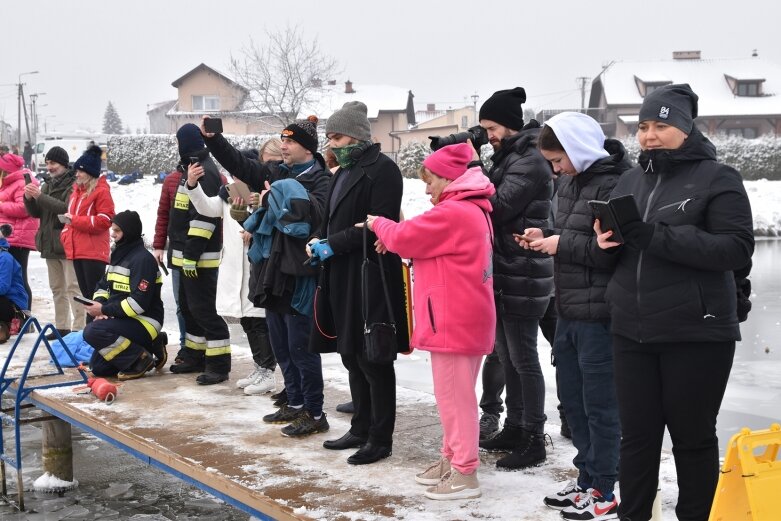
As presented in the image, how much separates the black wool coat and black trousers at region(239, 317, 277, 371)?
1643 mm

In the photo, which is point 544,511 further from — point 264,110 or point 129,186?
point 264,110

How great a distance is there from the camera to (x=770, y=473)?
272 cm

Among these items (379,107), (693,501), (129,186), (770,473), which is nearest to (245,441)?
(693,501)

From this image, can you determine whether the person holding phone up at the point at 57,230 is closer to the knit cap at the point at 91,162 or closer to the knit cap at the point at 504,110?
the knit cap at the point at 91,162

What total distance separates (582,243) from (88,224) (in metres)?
4.89

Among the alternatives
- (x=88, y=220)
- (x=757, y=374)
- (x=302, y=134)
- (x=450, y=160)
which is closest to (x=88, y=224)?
(x=88, y=220)

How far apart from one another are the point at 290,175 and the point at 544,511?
2.42 metres

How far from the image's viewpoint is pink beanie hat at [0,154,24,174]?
28.3 feet

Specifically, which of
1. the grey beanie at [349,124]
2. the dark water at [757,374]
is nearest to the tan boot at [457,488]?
the grey beanie at [349,124]

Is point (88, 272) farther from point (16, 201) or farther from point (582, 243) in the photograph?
point (582, 243)

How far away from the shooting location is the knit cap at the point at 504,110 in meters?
4.35

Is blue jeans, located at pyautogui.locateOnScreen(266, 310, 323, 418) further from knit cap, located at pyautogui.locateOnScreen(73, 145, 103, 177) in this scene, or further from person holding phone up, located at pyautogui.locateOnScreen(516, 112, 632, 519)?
knit cap, located at pyautogui.locateOnScreen(73, 145, 103, 177)

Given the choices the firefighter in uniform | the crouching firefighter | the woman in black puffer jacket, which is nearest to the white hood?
the woman in black puffer jacket

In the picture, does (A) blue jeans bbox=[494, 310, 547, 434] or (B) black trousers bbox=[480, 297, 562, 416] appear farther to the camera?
(B) black trousers bbox=[480, 297, 562, 416]
